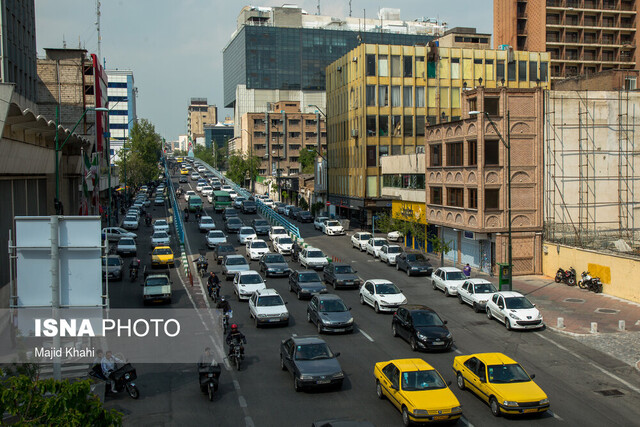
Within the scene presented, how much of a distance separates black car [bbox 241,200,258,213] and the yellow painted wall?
43.4 metres

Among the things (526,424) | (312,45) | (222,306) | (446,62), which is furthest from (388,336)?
(312,45)

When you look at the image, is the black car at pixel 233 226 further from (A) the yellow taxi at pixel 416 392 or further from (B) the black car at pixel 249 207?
(A) the yellow taxi at pixel 416 392

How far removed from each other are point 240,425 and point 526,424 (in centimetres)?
741

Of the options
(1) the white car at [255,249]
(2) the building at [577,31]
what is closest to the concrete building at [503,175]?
(1) the white car at [255,249]

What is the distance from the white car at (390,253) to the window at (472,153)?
816 cm

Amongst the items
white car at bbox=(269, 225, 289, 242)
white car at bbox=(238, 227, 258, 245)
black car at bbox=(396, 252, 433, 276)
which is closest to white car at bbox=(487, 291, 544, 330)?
black car at bbox=(396, 252, 433, 276)

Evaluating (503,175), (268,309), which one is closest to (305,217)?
(503,175)

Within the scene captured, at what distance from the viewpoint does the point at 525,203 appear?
39500 mm

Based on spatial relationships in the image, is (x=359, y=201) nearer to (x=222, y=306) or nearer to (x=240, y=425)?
(x=222, y=306)

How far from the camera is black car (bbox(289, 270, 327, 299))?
31719 millimetres

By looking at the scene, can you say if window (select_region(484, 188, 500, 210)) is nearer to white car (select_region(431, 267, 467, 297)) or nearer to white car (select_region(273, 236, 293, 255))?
white car (select_region(431, 267, 467, 297))

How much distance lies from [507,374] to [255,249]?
98.1ft

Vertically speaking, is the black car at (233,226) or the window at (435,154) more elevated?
the window at (435,154)

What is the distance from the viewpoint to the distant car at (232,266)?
37.6 meters
